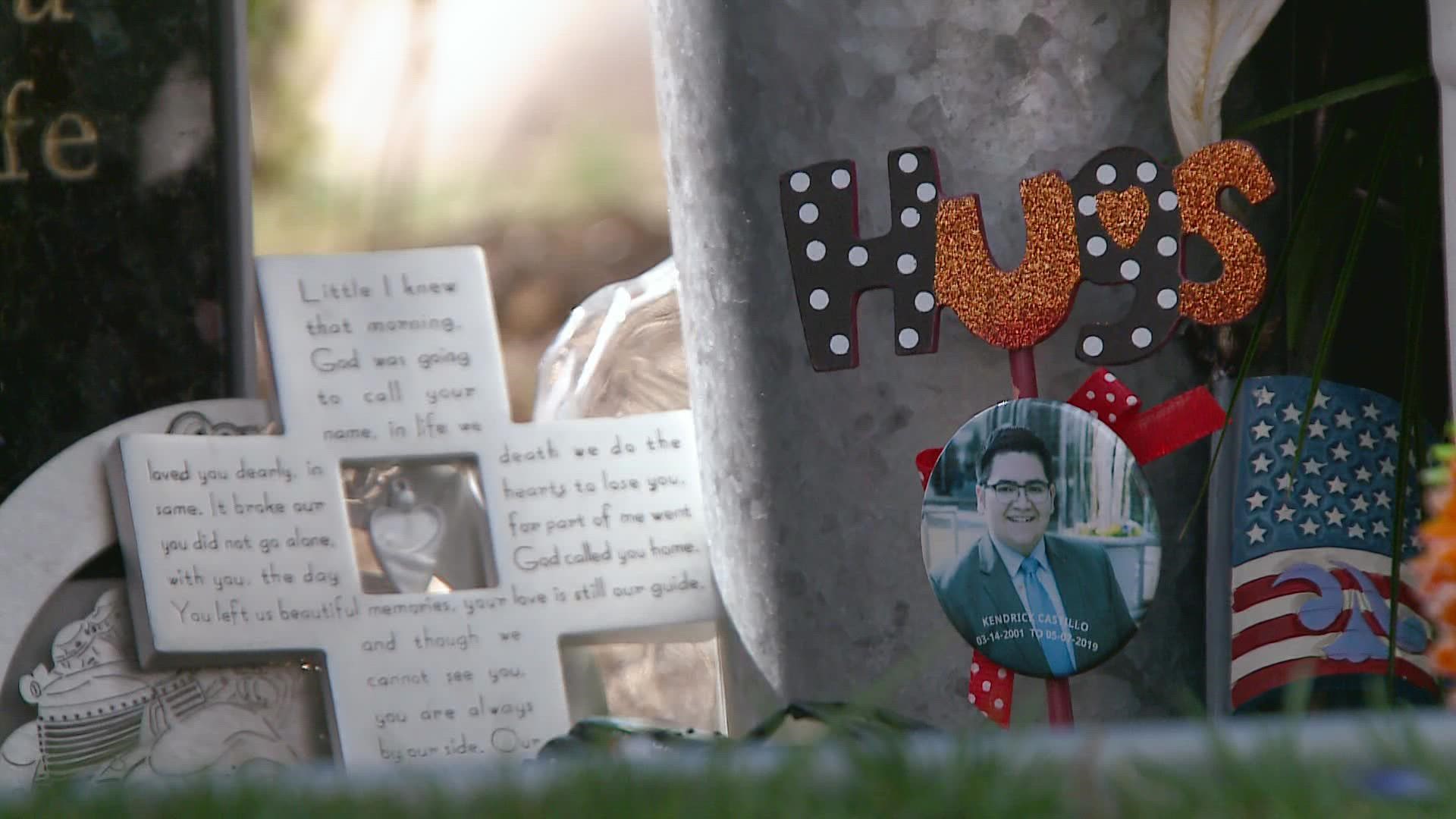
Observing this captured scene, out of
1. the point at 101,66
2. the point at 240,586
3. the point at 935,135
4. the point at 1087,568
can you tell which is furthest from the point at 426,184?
the point at 1087,568

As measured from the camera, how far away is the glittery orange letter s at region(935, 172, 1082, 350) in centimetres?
69

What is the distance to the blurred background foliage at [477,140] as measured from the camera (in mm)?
1791

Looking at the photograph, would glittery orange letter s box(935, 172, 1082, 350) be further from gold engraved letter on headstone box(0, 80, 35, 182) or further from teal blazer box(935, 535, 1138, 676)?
gold engraved letter on headstone box(0, 80, 35, 182)

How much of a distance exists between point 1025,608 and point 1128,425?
0.32 ft

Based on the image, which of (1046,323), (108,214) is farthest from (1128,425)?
(108,214)

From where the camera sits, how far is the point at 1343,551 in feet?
2.41

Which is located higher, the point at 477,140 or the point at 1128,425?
the point at 477,140

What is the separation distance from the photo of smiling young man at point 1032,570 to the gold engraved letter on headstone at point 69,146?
600 mm

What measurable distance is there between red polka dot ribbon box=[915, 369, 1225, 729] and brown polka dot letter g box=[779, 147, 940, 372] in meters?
0.07

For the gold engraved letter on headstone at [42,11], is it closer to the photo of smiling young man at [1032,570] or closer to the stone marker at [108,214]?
the stone marker at [108,214]

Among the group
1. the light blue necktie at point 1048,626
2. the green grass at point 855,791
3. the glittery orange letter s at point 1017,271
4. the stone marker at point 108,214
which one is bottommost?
the light blue necktie at point 1048,626

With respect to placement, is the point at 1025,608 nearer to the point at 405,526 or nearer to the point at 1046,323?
the point at 1046,323

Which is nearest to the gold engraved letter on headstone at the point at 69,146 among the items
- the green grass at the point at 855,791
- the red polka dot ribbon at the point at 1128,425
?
the red polka dot ribbon at the point at 1128,425

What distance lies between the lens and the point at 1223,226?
69 cm
